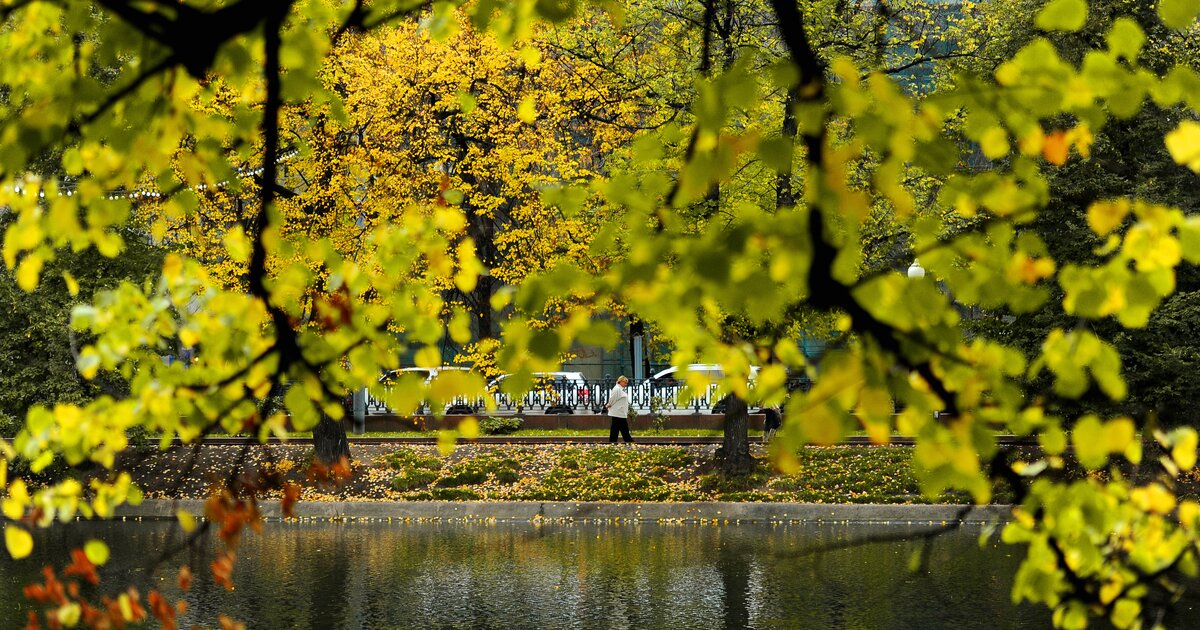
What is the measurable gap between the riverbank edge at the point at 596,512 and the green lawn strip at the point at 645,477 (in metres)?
0.76

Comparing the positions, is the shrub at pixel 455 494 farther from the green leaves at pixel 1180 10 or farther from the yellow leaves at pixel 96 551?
the green leaves at pixel 1180 10

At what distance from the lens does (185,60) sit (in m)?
2.96

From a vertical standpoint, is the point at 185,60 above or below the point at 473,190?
below

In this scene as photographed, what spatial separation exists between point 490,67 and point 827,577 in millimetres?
12809

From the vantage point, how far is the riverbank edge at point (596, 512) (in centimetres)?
1922

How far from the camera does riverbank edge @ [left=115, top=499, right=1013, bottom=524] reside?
19.2 meters

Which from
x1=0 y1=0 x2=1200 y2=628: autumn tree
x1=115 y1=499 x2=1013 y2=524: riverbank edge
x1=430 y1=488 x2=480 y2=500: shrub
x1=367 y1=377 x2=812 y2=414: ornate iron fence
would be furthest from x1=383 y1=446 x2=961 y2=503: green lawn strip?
x1=0 y1=0 x2=1200 y2=628: autumn tree

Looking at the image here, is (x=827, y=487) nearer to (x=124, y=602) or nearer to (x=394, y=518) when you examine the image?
(x=394, y=518)

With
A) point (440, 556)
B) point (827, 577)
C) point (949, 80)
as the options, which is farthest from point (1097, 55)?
point (949, 80)

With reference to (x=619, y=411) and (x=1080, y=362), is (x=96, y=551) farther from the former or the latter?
(x=619, y=411)

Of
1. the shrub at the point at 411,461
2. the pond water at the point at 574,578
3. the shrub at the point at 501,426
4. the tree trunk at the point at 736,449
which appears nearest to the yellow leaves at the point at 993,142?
the pond water at the point at 574,578

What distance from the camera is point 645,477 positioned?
21.7 metres

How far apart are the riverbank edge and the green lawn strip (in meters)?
0.76

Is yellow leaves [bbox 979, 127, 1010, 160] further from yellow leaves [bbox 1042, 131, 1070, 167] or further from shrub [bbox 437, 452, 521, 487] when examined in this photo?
shrub [bbox 437, 452, 521, 487]
